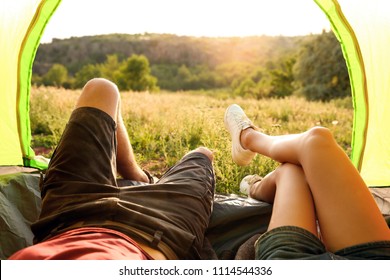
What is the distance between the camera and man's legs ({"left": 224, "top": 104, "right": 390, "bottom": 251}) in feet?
3.14

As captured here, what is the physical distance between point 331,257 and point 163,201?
457mm

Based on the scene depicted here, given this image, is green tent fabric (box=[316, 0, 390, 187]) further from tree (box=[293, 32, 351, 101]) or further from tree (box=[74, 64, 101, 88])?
tree (box=[74, 64, 101, 88])

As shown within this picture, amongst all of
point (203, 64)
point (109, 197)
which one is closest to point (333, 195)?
point (109, 197)

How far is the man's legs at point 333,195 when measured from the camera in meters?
0.96

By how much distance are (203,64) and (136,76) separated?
3.79ft

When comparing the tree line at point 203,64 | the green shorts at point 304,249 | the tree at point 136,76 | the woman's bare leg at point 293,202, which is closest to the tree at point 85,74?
the tree line at point 203,64

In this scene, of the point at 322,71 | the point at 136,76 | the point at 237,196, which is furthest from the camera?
the point at 136,76

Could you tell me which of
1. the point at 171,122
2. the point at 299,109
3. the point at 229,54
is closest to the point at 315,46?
the point at 229,54

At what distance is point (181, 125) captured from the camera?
237 cm

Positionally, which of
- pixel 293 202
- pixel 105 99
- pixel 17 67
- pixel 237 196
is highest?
pixel 17 67

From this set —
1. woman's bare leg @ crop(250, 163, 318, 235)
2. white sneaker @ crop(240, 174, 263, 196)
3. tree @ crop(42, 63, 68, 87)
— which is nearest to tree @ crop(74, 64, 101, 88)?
tree @ crop(42, 63, 68, 87)

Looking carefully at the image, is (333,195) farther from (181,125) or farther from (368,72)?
(181,125)
